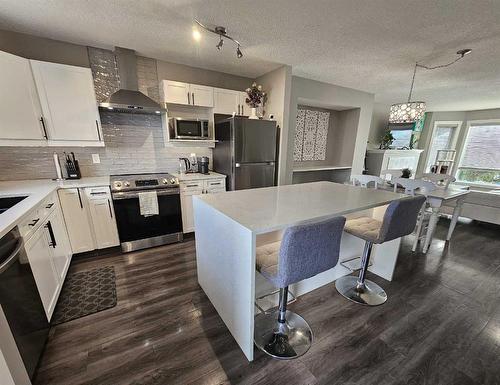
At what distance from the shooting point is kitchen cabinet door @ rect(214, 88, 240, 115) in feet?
10.6

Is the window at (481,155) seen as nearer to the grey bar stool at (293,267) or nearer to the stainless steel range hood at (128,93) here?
the grey bar stool at (293,267)

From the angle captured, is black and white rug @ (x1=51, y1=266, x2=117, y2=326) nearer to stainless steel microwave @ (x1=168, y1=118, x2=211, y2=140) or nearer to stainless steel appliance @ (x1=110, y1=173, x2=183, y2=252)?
stainless steel appliance @ (x1=110, y1=173, x2=183, y2=252)

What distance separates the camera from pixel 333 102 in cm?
412

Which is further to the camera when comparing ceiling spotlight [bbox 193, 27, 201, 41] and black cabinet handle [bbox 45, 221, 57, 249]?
ceiling spotlight [bbox 193, 27, 201, 41]

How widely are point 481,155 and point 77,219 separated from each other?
9.36 metres

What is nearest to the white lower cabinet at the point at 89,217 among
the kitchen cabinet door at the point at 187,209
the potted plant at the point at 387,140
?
the kitchen cabinet door at the point at 187,209

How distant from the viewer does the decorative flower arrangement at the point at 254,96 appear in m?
3.24

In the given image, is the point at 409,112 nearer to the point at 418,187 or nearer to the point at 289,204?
the point at 418,187

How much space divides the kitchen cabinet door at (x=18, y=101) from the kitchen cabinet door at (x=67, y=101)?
0.24 feet

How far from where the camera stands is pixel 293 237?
1.10 m

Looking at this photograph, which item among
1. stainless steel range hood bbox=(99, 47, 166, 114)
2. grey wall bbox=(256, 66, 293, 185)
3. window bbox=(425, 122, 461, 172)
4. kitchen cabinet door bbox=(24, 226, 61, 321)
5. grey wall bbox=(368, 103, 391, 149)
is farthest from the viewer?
window bbox=(425, 122, 461, 172)

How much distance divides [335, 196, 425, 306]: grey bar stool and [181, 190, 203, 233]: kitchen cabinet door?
209 centimetres

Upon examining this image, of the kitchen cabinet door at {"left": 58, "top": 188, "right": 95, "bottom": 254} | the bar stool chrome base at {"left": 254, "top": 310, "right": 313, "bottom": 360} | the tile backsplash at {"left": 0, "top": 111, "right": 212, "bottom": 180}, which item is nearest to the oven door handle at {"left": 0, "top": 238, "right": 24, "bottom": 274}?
the kitchen cabinet door at {"left": 58, "top": 188, "right": 95, "bottom": 254}

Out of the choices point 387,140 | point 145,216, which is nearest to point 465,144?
point 387,140
